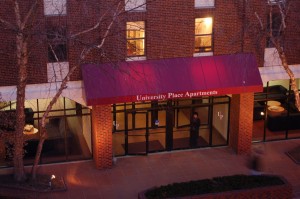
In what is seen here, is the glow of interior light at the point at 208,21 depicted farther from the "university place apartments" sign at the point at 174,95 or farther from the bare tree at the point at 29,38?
the bare tree at the point at 29,38

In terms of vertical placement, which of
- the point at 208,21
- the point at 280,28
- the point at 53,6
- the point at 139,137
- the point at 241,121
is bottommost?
the point at 139,137

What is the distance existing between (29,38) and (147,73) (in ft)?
15.5

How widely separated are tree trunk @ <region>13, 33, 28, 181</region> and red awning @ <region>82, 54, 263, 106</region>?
2578 mm

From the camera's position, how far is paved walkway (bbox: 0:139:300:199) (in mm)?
20759

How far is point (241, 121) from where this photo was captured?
23672mm

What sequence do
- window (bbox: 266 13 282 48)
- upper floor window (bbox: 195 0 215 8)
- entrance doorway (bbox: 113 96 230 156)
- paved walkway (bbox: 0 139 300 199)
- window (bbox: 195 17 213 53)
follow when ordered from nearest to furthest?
paved walkway (bbox: 0 139 300 199) < upper floor window (bbox: 195 0 215 8) < window (bbox: 195 17 213 53) < window (bbox: 266 13 282 48) < entrance doorway (bbox: 113 96 230 156)

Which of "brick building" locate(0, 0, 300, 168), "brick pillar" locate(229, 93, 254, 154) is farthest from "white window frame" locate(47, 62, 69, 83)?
"brick pillar" locate(229, 93, 254, 154)

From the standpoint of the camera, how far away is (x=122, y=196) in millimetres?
20344

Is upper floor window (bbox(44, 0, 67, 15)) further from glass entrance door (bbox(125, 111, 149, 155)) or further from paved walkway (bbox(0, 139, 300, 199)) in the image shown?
paved walkway (bbox(0, 139, 300, 199))

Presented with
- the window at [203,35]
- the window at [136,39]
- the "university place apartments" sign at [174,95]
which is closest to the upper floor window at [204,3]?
the window at [203,35]

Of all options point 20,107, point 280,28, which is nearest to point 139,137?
point 20,107

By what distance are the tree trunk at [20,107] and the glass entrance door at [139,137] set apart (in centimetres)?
497

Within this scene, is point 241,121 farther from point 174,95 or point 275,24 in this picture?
point 275,24

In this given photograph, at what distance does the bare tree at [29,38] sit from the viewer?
18531 mm
